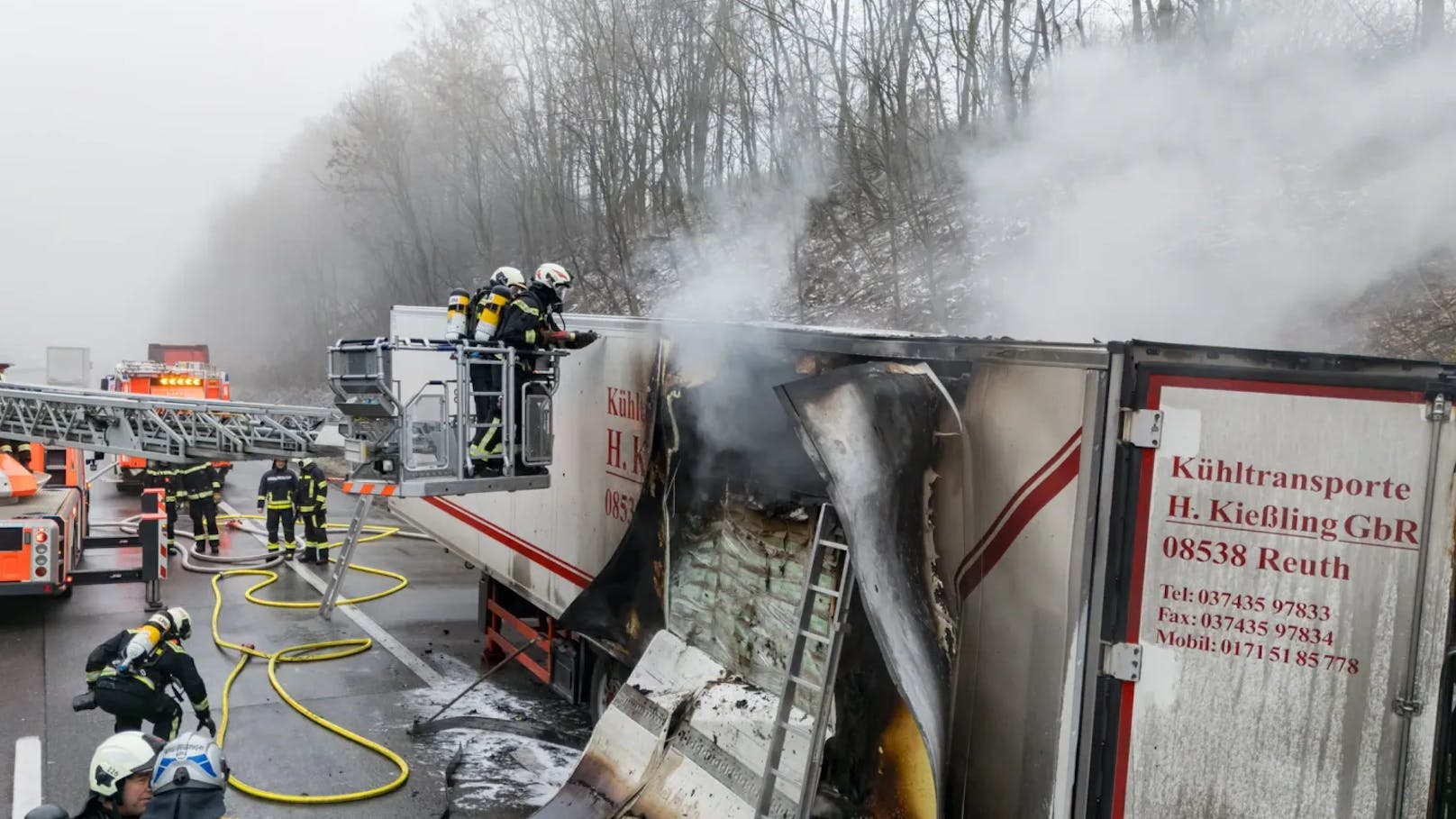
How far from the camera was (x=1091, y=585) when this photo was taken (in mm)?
3652

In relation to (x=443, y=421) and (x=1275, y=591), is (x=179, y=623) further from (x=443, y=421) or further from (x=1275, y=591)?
(x=1275, y=591)

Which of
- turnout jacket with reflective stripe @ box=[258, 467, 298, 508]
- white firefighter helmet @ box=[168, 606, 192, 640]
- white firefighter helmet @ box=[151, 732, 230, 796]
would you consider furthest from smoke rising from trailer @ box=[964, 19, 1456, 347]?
white firefighter helmet @ box=[151, 732, 230, 796]

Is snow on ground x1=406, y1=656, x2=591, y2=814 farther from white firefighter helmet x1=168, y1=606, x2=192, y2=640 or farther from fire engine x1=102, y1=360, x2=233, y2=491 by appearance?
fire engine x1=102, y1=360, x2=233, y2=491

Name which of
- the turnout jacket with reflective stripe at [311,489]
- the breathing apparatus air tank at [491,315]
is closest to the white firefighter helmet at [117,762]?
the breathing apparatus air tank at [491,315]

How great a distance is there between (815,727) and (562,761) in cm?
324

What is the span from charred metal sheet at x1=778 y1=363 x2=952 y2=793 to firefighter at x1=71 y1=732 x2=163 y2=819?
108 inches

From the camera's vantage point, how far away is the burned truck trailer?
135 inches

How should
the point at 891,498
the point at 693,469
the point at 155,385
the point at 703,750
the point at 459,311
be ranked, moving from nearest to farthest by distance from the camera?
the point at 891,498 < the point at 703,750 < the point at 693,469 < the point at 459,311 < the point at 155,385

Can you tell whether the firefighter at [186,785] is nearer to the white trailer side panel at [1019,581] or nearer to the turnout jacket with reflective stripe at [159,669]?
the turnout jacket with reflective stripe at [159,669]

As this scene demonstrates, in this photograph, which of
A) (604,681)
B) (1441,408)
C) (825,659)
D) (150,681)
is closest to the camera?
(1441,408)

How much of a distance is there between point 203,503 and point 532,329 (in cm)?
837

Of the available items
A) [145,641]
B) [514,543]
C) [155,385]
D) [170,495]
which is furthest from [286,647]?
[155,385]

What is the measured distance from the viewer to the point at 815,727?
4168 mm

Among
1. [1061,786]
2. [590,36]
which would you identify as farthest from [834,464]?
[590,36]
